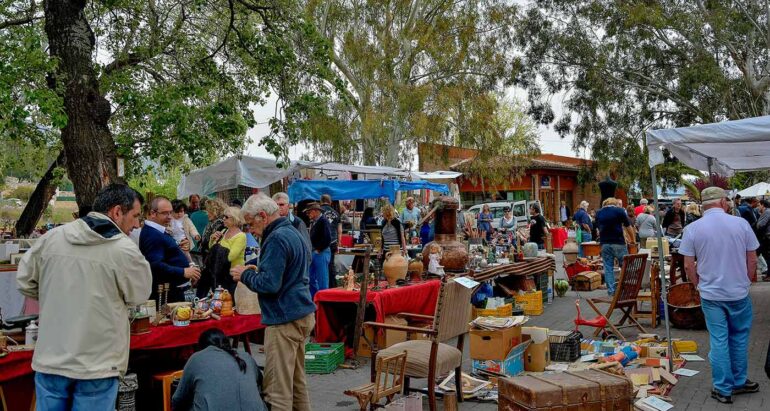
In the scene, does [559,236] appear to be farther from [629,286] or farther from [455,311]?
[455,311]

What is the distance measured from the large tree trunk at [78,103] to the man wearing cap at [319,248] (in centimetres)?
255

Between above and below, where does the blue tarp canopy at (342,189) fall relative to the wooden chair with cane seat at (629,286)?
above

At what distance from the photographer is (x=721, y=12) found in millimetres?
22562

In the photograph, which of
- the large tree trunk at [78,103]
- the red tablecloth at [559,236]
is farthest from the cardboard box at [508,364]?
the red tablecloth at [559,236]

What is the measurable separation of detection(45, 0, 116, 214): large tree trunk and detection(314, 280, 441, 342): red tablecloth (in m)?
2.98

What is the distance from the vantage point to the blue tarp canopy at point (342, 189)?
12.1 meters

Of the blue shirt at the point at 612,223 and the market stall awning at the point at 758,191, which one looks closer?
the blue shirt at the point at 612,223

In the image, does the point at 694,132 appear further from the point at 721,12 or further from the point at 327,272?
the point at 721,12

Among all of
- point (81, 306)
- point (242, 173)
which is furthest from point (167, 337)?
point (242, 173)

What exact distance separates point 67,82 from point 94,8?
4547mm

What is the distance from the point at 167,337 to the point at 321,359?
2.19m

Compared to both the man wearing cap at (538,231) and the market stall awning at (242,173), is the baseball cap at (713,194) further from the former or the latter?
the man wearing cap at (538,231)

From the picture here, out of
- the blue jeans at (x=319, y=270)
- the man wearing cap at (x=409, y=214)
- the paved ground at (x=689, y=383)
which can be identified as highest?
the man wearing cap at (x=409, y=214)

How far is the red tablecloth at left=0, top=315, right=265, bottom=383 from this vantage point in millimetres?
4070
